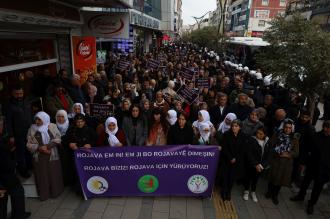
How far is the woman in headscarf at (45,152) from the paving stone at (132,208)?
142cm

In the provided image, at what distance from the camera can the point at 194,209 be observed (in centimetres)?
533

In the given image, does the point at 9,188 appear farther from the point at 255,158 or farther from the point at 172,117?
the point at 255,158

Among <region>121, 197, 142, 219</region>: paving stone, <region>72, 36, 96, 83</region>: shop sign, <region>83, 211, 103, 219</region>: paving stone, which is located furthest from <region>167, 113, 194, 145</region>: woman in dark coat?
<region>72, 36, 96, 83</region>: shop sign

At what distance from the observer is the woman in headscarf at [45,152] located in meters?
5.13

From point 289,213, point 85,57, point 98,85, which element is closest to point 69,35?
point 85,57

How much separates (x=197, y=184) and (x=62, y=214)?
Answer: 2479 millimetres

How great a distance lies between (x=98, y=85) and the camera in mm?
9023

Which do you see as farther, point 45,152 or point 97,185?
point 97,185

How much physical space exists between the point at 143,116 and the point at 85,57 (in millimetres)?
6272

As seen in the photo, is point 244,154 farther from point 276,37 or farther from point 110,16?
point 110,16

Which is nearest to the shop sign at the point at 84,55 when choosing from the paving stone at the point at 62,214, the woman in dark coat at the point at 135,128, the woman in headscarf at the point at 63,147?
the woman in headscarf at the point at 63,147

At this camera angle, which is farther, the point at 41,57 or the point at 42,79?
the point at 41,57

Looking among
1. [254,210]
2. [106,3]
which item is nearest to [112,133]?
[254,210]

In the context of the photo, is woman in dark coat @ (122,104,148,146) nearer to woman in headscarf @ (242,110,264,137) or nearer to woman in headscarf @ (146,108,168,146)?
woman in headscarf @ (146,108,168,146)
